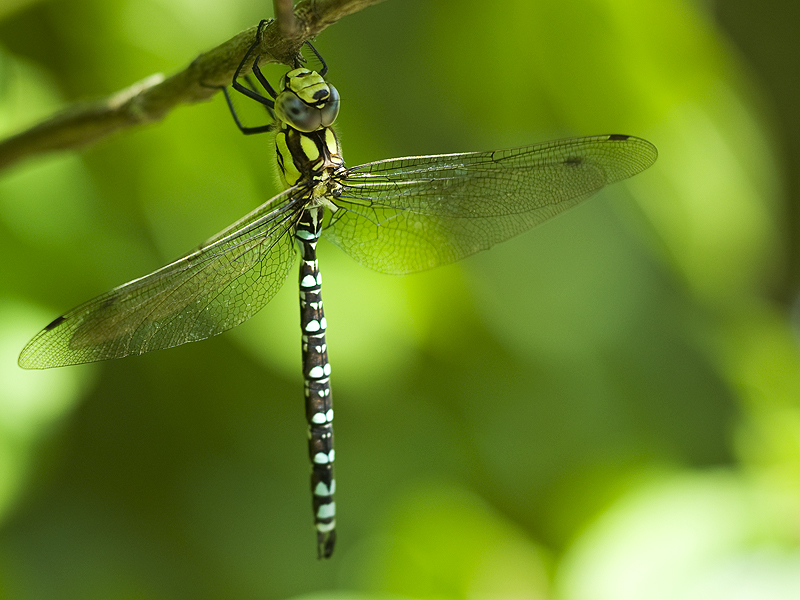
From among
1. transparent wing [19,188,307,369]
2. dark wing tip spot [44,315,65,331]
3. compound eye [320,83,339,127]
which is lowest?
dark wing tip spot [44,315,65,331]

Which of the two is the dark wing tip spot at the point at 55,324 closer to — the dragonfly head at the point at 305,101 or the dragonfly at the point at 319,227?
the dragonfly at the point at 319,227

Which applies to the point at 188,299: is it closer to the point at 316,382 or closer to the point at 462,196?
the point at 316,382

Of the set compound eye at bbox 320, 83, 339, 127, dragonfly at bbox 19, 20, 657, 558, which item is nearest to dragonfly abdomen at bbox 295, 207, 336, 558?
dragonfly at bbox 19, 20, 657, 558

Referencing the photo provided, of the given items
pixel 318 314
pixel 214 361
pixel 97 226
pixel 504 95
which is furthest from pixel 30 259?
pixel 504 95

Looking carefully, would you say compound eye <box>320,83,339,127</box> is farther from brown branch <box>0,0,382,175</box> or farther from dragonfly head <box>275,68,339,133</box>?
brown branch <box>0,0,382,175</box>

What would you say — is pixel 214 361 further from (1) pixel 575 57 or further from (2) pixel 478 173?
(1) pixel 575 57
